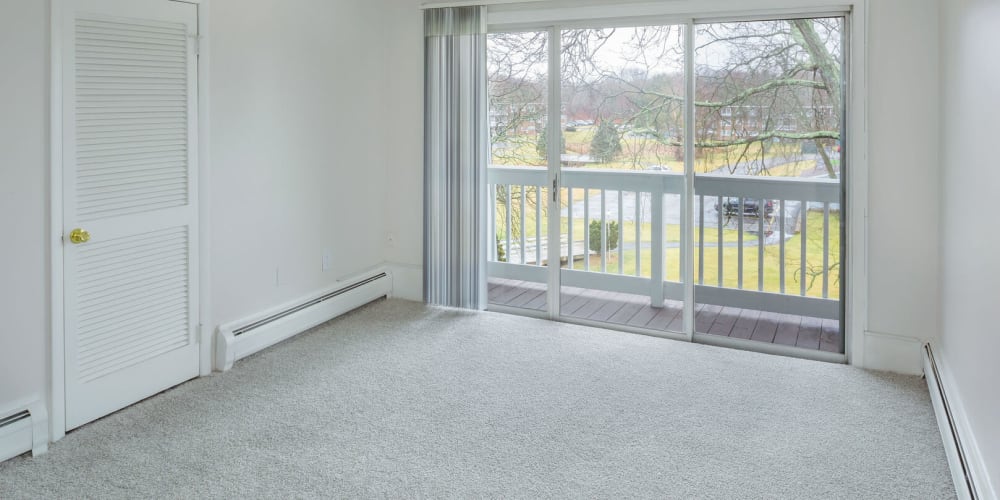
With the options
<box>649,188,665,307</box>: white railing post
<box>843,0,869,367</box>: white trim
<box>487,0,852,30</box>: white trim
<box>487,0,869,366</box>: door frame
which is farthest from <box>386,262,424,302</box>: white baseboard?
<box>843,0,869,367</box>: white trim

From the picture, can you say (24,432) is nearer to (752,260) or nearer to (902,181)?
(752,260)

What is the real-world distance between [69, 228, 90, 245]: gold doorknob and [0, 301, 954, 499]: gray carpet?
0.78 m

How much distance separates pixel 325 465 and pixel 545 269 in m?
2.37

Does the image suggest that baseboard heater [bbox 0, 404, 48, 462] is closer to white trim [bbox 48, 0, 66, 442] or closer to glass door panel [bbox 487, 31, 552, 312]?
white trim [bbox 48, 0, 66, 442]

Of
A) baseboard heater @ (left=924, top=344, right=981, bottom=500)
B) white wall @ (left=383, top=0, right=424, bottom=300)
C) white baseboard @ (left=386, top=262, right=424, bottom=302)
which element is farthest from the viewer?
white baseboard @ (left=386, top=262, right=424, bottom=302)

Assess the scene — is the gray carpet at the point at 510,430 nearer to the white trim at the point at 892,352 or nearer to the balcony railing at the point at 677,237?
the white trim at the point at 892,352

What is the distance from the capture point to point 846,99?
3.64m

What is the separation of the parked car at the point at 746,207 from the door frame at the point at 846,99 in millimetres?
224

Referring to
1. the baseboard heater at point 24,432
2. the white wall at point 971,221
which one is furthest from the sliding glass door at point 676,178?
the baseboard heater at point 24,432

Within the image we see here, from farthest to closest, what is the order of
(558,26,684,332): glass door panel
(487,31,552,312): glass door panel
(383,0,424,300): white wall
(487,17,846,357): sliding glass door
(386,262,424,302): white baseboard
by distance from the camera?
(386,262,424,302): white baseboard < (383,0,424,300): white wall < (487,31,552,312): glass door panel < (558,26,684,332): glass door panel < (487,17,846,357): sliding glass door

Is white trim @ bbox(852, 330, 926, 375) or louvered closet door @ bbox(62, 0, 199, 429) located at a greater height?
louvered closet door @ bbox(62, 0, 199, 429)

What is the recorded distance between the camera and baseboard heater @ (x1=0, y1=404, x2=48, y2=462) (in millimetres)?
2594

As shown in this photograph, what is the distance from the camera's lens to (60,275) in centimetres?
279

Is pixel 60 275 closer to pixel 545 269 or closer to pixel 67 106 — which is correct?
pixel 67 106
